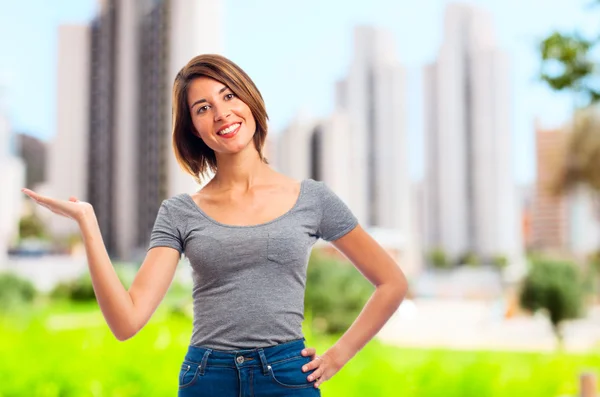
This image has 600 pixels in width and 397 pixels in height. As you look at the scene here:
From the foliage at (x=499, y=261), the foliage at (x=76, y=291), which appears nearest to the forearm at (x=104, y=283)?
the foliage at (x=76, y=291)

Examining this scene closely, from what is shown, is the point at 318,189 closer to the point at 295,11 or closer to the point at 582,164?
the point at 582,164

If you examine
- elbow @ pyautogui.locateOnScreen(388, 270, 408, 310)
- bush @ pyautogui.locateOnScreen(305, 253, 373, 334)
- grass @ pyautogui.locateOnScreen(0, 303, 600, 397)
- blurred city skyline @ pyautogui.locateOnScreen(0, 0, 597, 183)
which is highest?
blurred city skyline @ pyautogui.locateOnScreen(0, 0, 597, 183)

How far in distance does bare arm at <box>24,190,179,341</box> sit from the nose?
0.18 metres

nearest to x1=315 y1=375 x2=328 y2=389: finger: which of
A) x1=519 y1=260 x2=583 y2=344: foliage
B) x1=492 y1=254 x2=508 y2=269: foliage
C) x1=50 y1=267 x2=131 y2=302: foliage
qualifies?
x1=519 y1=260 x2=583 y2=344: foliage

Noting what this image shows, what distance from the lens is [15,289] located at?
10.6 m

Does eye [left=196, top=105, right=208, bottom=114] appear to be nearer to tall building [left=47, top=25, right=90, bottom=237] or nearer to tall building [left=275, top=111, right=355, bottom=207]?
Answer: tall building [left=47, top=25, right=90, bottom=237]

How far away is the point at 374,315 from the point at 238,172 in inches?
10.5

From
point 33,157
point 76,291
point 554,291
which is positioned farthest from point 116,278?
point 33,157

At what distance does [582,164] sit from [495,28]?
16547mm

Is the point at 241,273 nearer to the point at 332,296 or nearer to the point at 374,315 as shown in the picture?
the point at 374,315

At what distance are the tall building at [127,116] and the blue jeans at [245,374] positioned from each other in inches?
706

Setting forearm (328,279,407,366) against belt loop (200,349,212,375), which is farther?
forearm (328,279,407,366)

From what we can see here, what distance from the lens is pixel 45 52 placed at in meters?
22.9

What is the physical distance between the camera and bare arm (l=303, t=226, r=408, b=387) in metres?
0.95
